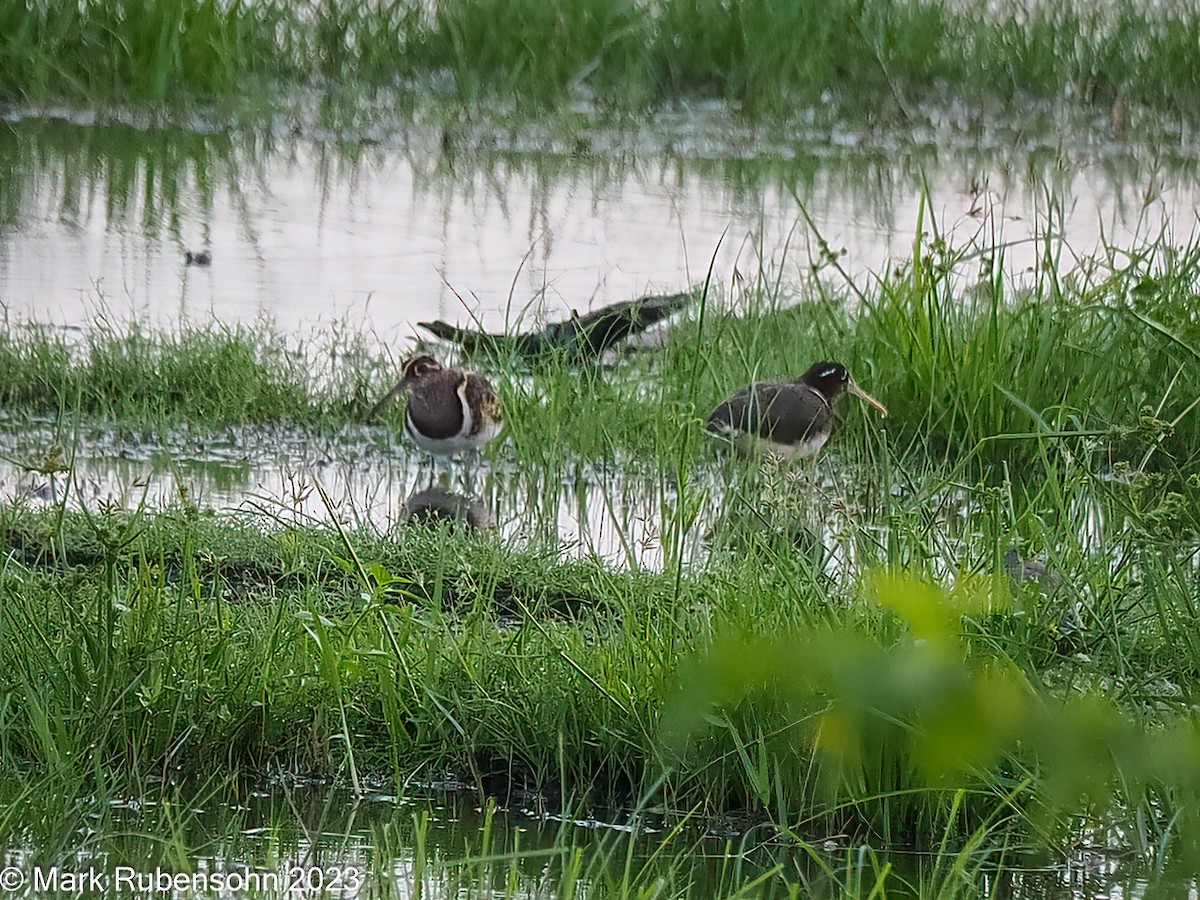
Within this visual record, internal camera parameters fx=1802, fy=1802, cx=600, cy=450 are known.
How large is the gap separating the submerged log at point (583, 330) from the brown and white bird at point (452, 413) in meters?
Result: 0.54

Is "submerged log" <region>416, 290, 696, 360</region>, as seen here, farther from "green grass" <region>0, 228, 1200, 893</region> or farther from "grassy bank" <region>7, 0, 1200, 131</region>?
"grassy bank" <region>7, 0, 1200, 131</region>

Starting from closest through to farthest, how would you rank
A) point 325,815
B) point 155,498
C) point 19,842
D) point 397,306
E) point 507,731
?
point 19,842, point 325,815, point 507,731, point 155,498, point 397,306

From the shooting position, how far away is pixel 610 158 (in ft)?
38.0

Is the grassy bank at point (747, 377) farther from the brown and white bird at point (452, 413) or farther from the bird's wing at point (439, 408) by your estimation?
the bird's wing at point (439, 408)

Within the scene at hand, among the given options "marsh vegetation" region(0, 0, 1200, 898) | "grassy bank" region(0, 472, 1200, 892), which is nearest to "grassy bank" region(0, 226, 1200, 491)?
"marsh vegetation" region(0, 0, 1200, 898)

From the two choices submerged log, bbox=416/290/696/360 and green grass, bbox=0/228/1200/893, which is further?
submerged log, bbox=416/290/696/360

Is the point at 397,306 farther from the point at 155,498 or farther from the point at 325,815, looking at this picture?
the point at 325,815

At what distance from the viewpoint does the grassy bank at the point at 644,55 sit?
1169 cm

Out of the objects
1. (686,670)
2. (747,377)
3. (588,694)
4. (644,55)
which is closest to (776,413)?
(747,377)

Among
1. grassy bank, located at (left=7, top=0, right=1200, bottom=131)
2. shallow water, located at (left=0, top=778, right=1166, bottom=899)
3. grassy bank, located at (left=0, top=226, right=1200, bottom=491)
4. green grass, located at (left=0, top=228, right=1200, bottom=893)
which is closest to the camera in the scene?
green grass, located at (left=0, top=228, right=1200, bottom=893)

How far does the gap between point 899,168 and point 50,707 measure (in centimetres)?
935

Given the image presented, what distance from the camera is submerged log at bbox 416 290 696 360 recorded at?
6.55 m

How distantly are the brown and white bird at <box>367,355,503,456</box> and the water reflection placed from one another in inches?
38.3

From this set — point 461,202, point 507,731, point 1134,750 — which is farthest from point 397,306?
point 1134,750
